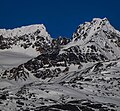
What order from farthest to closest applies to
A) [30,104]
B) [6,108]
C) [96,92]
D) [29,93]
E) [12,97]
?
[96,92] → [29,93] → [12,97] → [30,104] → [6,108]

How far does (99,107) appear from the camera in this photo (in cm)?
14088

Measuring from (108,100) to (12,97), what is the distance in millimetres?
36692

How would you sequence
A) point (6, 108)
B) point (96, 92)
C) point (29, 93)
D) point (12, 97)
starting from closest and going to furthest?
point (6, 108) → point (12, 97) → point (29, 93) → point (96, 92)

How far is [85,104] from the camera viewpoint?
468 feet

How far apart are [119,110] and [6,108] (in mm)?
34004

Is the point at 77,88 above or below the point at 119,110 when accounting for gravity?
above

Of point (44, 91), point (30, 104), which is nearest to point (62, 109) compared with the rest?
point (30, 104)

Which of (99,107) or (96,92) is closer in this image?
(99,107)

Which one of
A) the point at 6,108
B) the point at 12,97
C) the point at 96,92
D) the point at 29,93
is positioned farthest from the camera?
the point at 96,92

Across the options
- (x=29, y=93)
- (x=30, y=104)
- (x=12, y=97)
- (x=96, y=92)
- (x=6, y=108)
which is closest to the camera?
(x=6, y=108)


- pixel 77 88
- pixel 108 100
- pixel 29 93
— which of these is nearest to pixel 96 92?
pixel 77 88

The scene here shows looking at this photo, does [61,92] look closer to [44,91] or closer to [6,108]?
[44,91]

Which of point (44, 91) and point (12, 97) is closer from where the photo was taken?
point (12, 97)

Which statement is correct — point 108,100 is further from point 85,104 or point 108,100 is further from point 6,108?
point 6,108
